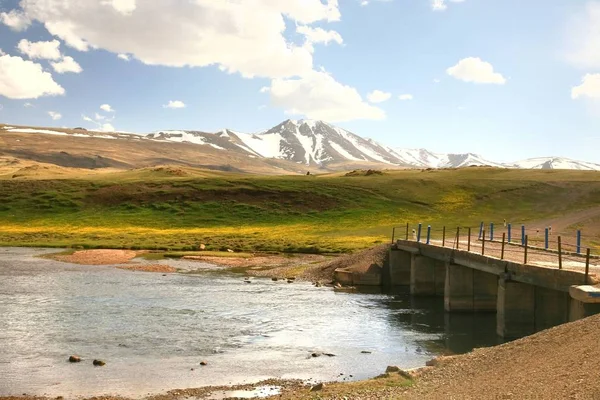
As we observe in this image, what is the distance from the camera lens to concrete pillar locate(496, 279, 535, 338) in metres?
31.3

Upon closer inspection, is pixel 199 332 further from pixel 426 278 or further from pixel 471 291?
pixel 426 278

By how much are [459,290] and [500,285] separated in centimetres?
794

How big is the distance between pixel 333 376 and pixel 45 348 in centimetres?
1300

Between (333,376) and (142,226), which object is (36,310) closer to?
(333,376)

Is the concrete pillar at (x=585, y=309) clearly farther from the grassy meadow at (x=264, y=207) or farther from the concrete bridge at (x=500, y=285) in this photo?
the grassy meadow at (x=264, y=207)

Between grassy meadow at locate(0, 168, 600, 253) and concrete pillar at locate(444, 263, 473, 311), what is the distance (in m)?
32.2

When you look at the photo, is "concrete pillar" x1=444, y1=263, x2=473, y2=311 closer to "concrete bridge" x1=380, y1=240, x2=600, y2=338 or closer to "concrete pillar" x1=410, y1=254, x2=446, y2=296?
"concrete bridge" x1=380, y1=240, x2=600, y2=338

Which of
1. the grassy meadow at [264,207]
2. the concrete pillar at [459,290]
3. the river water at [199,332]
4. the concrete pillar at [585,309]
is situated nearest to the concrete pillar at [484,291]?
the concrete pillar at [459,290]

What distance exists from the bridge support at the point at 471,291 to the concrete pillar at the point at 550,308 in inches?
329

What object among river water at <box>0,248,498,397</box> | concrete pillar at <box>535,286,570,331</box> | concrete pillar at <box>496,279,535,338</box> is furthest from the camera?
concrete pillar at <box>496,279,535,338</box>

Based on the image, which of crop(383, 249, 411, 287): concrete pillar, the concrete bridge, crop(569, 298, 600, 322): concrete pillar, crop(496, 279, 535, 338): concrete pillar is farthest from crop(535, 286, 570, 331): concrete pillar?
crop(383, 249, 411, 287): concrete pillar

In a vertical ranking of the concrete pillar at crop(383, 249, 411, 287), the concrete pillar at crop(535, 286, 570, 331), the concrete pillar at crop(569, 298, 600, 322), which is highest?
the concrete pillar at crop(569, 298, 600, 322)

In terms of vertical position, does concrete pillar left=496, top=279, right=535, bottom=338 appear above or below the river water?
above

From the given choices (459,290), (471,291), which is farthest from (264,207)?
(471,291)
